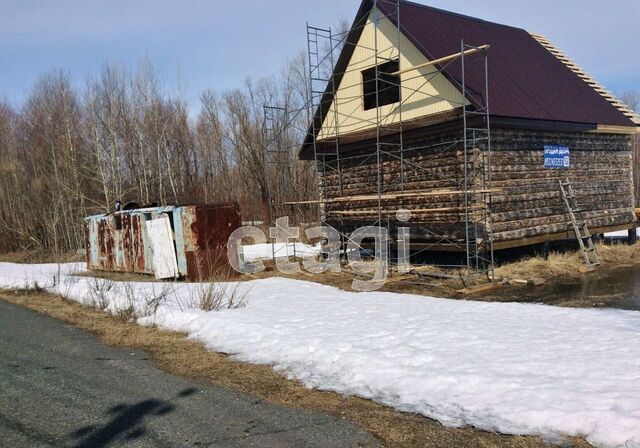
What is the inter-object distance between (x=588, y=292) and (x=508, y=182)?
3.68m

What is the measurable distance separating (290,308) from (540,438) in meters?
6.10

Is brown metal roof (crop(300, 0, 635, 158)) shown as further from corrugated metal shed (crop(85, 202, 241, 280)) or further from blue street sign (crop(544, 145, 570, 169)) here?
corrugated metal shed (crop(85, 202, 241, 280))

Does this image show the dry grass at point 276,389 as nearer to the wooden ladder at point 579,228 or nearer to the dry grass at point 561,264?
the dry grass at point 561,264

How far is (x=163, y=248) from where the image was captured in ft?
46.5

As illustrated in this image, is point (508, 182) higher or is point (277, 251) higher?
point (508, 182)

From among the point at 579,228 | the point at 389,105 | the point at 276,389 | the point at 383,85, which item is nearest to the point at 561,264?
the point at 579,228

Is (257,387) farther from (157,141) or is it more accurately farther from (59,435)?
(157,141)

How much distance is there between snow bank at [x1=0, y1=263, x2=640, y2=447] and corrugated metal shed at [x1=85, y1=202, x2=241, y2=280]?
3.44 m

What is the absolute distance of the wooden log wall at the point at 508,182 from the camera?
13.1 m

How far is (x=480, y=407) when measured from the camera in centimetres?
462

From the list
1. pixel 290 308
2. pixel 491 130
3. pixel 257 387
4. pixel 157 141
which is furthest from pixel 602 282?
pixel 157 141

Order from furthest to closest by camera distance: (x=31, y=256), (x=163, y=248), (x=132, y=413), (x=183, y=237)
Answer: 1. (x=31, y=256)
2. (x=163, y=248)
3. (x=183, y=237)
4. (x=132, y=413)

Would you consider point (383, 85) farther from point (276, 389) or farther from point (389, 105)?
point (276, 389)

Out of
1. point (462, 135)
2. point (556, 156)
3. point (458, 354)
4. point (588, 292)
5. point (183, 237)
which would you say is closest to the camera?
point (458, 354)
